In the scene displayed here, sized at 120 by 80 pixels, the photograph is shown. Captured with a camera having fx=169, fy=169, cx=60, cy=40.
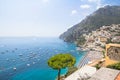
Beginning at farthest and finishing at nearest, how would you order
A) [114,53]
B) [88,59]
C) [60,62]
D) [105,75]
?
[88,59]
[60,62]
[114,53]
[105,75]

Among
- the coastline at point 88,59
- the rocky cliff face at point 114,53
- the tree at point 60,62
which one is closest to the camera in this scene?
the rocky cliff face at point 114,53

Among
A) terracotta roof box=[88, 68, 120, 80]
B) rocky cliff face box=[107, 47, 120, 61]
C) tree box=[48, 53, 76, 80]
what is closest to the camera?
terracotta roof box=[88, 68, 120, 80]

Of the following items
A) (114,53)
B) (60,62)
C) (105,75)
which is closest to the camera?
(105,75)

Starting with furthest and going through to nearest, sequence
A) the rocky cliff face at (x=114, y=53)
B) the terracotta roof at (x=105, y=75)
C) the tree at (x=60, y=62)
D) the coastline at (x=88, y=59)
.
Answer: the coastline at (x=88, y=59) → the tree at (x=60, y=62) → the rocky cliff face at (x=114, y=53) → the terracotta roof at (x=105, y=75)

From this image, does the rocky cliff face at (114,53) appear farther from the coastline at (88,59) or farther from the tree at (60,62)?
the coastline at (88,59)

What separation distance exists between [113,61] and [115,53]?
1599mm

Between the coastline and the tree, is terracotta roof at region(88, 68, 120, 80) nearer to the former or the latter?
the tree

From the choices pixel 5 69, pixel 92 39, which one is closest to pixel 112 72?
pixel 5 69

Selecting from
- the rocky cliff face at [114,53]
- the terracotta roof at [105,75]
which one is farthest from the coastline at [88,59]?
the terracotta roof at [105,75]

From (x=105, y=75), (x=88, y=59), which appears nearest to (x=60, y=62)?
(x=105, y=75)

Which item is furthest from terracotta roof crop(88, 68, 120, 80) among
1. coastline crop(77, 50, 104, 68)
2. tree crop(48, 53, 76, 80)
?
coastline crop(77, 50, 104, 68)

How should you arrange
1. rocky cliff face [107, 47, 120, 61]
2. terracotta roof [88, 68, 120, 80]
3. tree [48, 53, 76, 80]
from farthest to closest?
tree [48, 53, 76, 80], rocky cliff face [107, 47, 120, 61], terracotta roof [88, 68, 120, 80]

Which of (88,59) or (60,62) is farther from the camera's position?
(88,59)

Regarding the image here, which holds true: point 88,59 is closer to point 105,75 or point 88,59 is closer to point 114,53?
point 114,53
